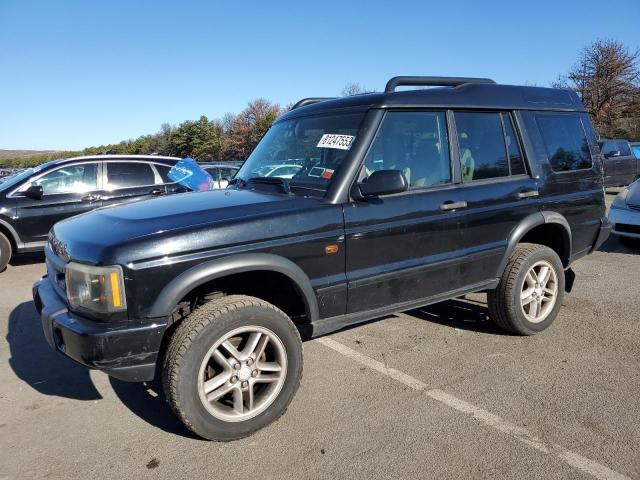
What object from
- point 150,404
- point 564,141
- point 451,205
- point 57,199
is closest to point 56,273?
point 150,404

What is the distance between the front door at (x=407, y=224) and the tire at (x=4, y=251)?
6.68 metres

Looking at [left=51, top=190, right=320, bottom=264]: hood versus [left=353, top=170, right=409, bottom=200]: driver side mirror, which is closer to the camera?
[left=51, top=190, right=320, bottom=264]: hood

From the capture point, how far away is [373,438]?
2895 mm

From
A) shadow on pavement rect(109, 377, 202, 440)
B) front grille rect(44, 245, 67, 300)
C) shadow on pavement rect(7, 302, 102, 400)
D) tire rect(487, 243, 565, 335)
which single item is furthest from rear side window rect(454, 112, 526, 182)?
shadow on pavement rect(7, 302, 102, 400)

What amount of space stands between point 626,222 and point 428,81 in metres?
5.55

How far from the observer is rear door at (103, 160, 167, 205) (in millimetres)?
8188

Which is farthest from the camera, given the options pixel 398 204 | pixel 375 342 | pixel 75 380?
pixel 375 342

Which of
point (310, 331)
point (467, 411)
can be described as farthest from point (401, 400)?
point (310, 331)

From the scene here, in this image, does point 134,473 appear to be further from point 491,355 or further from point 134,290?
point 491,355

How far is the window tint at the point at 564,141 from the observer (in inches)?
173

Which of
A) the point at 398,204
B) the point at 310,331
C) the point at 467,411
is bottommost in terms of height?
the point at 467,411

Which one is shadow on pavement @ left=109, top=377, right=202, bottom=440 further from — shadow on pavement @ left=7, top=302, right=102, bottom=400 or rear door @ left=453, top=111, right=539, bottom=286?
rear door @ left=453, top=111, right=539, bottom=286

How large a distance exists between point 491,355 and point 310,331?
1.70 meters

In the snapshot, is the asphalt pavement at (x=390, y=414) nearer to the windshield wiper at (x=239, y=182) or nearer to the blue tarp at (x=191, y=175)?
the windshield wiper at (x=239, y=182)
